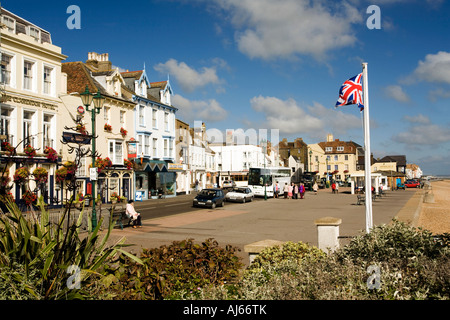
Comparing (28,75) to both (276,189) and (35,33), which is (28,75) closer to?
(35,33)

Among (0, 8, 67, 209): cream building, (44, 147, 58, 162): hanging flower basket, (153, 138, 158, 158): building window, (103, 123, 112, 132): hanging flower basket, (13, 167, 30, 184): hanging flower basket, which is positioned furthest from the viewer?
(153, 138, 158, 158): building window

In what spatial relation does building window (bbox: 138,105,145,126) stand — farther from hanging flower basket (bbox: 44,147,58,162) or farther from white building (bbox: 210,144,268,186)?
white building (bbox: 210,144,268,186)

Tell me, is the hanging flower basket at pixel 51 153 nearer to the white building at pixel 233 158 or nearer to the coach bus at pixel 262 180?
the coach bus at pixel 262 180

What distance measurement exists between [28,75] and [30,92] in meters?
1.25

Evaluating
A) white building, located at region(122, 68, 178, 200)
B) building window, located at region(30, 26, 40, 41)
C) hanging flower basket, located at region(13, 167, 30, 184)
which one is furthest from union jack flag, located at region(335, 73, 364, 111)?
white building, located at region(122, 68, 178, 200)

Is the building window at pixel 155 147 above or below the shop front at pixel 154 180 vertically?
above

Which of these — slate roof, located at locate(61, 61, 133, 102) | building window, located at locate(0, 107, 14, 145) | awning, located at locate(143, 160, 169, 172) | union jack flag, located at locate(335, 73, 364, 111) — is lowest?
awning, located at locate(143, 160, 169, 172)

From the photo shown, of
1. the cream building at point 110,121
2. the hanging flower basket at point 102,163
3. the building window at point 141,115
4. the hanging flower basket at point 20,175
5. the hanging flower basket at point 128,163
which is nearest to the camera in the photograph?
the hanging flower basket at point 20,175

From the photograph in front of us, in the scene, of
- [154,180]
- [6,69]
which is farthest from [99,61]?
[6,69]

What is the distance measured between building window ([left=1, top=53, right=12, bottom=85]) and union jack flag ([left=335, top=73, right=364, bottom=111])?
21.9 metres

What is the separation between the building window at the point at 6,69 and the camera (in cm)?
2462

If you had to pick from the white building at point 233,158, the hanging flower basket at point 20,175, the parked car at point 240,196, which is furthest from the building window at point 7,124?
the white building at point 233,158

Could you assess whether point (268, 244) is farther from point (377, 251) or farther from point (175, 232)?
point (175, 232)

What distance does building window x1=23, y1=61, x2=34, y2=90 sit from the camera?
87.0 ft
